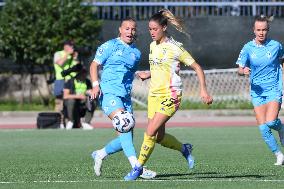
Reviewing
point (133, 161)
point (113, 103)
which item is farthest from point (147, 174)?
point (113, 103)

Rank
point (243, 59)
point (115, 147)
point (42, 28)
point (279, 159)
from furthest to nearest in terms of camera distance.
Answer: point (42, 28) → point (243, 59) → point (279, 159) → point (115, 147)

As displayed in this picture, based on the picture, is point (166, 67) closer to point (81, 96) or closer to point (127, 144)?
point (127, 144)

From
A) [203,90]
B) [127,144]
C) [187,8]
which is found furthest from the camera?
[187,8]

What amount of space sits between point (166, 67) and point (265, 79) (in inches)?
105

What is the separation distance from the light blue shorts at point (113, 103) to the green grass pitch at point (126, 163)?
80 centimetres

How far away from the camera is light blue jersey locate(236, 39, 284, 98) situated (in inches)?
607

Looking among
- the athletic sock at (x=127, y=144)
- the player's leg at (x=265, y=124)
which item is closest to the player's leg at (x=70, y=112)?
the player's leg at (x=265, y=124)

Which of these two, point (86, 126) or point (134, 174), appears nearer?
point (134, 174)

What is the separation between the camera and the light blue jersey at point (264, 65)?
1541 centimetres

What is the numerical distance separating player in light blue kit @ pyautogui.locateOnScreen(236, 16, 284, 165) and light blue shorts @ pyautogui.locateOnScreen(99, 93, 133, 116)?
2.26 metres

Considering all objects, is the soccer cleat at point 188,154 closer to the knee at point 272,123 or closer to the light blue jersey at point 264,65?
the knee at point 272,123

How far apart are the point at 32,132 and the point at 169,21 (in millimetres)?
10356

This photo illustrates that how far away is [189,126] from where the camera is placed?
2530 cm

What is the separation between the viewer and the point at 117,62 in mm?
13719
